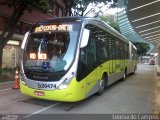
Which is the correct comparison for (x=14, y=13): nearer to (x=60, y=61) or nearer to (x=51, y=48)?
(x=51, y=48)

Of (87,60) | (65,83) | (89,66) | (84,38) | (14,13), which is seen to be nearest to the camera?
(65,83)

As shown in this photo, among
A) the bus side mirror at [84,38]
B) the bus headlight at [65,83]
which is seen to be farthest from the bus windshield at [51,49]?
the bus headlight at [65,83]

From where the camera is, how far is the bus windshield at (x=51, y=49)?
9.27 metres

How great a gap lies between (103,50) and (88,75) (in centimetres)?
270

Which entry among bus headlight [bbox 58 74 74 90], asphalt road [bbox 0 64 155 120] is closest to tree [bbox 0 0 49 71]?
asphalt road [bbox 0 64 155 120]

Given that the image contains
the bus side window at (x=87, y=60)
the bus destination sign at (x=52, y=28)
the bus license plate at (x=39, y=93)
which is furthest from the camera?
the bus destination sign at (x=52, y=28)

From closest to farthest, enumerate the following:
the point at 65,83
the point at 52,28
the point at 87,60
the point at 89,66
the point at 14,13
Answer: the point at 65,83 → the point at 52,28 → the point at 87,60 → the point at 89,66 → the point at 14,13

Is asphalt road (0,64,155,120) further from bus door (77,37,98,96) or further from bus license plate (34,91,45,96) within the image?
bus door (77,37,98,96)

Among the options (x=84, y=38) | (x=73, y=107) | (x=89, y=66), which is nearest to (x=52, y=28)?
(x=84, y=38)

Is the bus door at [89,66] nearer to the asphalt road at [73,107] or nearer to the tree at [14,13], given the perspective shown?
the asphalt road at [73,107]

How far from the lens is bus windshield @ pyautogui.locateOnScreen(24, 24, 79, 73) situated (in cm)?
927

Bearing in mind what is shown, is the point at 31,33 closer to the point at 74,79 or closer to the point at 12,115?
the point at 74,79

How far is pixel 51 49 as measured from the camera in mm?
9570

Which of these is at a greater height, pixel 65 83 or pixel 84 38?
pixel 84 38
